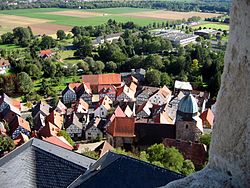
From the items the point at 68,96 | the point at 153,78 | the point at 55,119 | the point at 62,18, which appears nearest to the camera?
the point at 55,119

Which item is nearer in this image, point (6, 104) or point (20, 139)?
point (20, 139)

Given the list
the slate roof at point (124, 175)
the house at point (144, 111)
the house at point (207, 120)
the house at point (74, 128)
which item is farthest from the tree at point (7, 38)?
the slate roof at point (124, 175)

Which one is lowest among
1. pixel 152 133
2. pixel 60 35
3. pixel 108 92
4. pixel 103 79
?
pixel 108 92

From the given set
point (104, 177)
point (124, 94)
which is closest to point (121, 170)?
point (104, 177)

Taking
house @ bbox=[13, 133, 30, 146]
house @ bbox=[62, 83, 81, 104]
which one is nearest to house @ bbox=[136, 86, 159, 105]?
house @ bbox=[62, 83, 81, 104]

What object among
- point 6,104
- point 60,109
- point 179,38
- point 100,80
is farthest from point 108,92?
point 179,38

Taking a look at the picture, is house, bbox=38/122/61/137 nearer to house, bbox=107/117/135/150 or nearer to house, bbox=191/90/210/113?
house, bbox=107/117/135/150

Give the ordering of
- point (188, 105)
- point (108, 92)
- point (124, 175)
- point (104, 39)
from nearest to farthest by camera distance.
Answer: point (124, 175) → point (188, 105) → point (108, 92) → point (104, 39)

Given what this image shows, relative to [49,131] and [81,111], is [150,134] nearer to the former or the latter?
[49,131]
